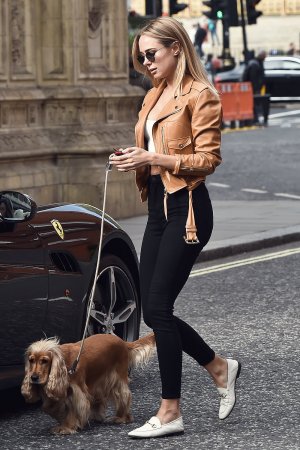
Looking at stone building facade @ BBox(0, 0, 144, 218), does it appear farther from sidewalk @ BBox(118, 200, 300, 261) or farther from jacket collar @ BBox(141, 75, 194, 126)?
jacket collar @ BBox(141, 75, 194, 126)

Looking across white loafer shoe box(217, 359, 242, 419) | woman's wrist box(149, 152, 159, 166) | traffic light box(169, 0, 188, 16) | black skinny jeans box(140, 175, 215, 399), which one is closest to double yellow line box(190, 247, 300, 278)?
white loafer shoe box(217, 359, 242, 419)

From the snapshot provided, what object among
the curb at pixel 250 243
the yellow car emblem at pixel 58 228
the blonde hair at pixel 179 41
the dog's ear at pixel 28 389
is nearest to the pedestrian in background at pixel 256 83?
the curb at pixel 250 243

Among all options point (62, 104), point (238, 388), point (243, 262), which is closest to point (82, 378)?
point (238, 388)

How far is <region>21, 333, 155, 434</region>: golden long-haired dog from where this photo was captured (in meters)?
6.89

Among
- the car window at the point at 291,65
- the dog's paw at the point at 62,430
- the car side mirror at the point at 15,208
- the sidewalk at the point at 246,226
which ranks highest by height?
the car side mirror at the point at 15,208

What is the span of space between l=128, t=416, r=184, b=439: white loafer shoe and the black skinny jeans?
121 millimetres

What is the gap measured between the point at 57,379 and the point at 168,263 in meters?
0.72

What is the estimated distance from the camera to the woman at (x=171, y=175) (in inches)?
278

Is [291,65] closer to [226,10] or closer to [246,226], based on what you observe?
[226,10]

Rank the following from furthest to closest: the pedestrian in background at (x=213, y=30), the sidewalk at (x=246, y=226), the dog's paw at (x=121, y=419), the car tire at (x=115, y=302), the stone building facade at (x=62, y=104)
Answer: the pedestrian in background at (x=213, y=30), the stone building facade at (x=62, y=104), the sidewalk at (x=246, y=226), the car tire at (x=115, y=302), the dog's paw at (x=121, y=419)

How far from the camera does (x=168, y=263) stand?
707cm

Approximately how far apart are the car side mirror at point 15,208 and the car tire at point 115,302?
2.66 ft

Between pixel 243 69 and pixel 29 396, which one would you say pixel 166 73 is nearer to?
pixel 29 396

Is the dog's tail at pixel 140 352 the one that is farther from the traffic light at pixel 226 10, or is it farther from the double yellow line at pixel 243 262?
the traffic light at pixel 226 10
